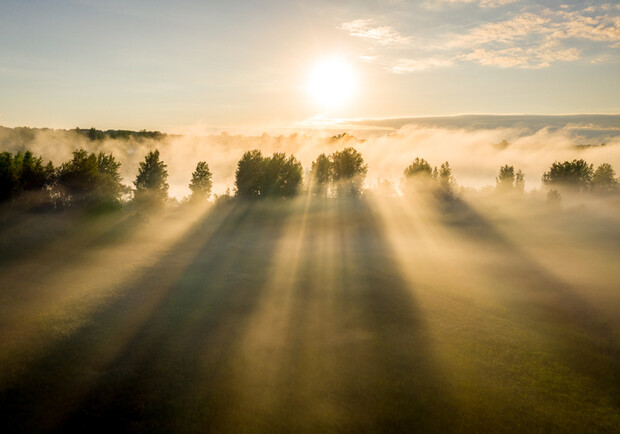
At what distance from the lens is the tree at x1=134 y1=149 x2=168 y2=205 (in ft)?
253

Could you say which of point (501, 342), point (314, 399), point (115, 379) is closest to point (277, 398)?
point (314, 399)

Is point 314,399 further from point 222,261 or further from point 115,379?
point 222,261

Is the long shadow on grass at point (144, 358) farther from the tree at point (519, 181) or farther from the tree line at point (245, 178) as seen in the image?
the tree at point (519, 181)

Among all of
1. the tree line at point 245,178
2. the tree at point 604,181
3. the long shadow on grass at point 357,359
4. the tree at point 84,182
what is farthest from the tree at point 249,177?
the tree at point 604,181

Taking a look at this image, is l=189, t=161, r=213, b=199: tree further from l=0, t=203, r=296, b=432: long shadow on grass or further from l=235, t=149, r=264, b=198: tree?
l=0, t=203, r=296, b=432: long shadow on grass

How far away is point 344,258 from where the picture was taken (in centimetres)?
5941

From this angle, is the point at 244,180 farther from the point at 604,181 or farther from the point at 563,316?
the point at 604,181

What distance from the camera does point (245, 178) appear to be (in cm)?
9800

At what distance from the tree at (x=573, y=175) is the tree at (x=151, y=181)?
A: 12273 cm

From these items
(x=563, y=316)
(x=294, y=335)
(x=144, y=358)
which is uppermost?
(x=144, y=358)

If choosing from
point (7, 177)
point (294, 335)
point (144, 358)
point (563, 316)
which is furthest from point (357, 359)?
point (7, 177)

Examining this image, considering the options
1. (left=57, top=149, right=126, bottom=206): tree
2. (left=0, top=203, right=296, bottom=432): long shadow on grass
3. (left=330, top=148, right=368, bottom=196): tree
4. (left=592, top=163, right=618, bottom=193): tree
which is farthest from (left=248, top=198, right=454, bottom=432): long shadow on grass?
(left=592, top=163, right=618, bottom=193): tree

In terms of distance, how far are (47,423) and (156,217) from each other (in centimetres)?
5994

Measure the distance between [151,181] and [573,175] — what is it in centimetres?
12909
